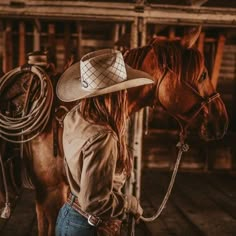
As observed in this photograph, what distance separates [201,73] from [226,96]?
4648 mm

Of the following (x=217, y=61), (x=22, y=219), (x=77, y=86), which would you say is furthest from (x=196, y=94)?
(x=217, y=61)

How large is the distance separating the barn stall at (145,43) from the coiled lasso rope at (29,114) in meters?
0.40

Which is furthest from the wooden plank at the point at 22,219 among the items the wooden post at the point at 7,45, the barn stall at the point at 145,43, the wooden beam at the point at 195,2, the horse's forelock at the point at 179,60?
the wooden beam at the point at 195,2

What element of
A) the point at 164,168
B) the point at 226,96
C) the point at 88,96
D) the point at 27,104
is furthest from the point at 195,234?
the point at 226,96

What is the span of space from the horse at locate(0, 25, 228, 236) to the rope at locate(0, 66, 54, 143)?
0.06 meters

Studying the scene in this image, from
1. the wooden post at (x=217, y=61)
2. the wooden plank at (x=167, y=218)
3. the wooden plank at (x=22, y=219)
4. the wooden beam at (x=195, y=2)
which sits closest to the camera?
the wooden beam at (x=195, y=2)

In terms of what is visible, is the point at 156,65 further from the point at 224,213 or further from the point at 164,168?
the point at 164,168

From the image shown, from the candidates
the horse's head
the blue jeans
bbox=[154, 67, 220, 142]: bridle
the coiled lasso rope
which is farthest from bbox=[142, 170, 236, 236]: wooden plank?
the blue jeans

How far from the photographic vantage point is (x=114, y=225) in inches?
68.8

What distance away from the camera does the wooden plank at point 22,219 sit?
376 cm

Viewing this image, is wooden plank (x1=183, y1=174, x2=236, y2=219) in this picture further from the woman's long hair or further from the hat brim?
the woman's long hair

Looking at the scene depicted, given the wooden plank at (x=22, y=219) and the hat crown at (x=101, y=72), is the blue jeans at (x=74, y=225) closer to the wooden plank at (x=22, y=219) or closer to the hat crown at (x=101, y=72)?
the hat crown at (x=101, y=72)

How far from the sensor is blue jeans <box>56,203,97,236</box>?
5.60ft

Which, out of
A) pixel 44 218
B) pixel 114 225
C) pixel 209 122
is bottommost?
pixel 44 218
